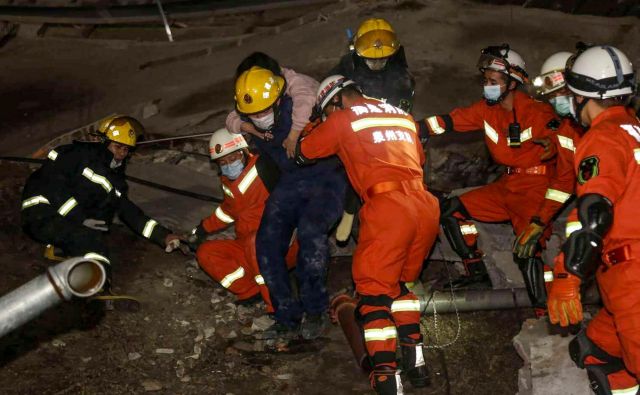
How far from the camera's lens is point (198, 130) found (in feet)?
26.8

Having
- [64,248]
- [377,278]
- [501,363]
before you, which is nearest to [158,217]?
[64,248]

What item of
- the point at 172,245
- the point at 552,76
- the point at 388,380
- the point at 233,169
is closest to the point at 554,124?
the point at 552,76

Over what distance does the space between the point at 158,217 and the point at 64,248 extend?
1086 mm

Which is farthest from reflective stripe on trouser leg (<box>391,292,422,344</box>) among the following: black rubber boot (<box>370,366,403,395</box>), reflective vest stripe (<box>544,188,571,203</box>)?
reflective vest stripe (<box>544,188,571,203</box>)

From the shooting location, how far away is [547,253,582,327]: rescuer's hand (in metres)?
4.14

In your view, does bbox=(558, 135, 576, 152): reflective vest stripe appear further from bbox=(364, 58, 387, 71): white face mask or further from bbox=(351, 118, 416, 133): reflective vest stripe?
bbox=(364, 58, 387, 71): white face mask

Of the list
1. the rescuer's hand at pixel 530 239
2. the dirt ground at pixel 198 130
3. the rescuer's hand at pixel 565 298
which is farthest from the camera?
the rescuer's hand at pixel 530 239

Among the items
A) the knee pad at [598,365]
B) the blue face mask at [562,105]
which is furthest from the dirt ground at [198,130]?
the blue face mask at [562,105]

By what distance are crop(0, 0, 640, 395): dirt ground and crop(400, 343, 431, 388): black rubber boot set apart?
11 centimetres

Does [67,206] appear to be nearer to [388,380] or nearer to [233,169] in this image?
[233,169]

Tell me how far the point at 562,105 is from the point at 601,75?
1.29m

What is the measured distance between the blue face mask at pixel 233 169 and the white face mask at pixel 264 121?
325 mm

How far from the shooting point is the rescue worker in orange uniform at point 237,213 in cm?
587

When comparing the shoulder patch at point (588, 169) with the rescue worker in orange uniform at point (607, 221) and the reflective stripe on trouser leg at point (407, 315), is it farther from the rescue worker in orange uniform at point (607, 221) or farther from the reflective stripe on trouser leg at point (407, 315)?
the reflective stripe on trouser leg at point (407, 315)
